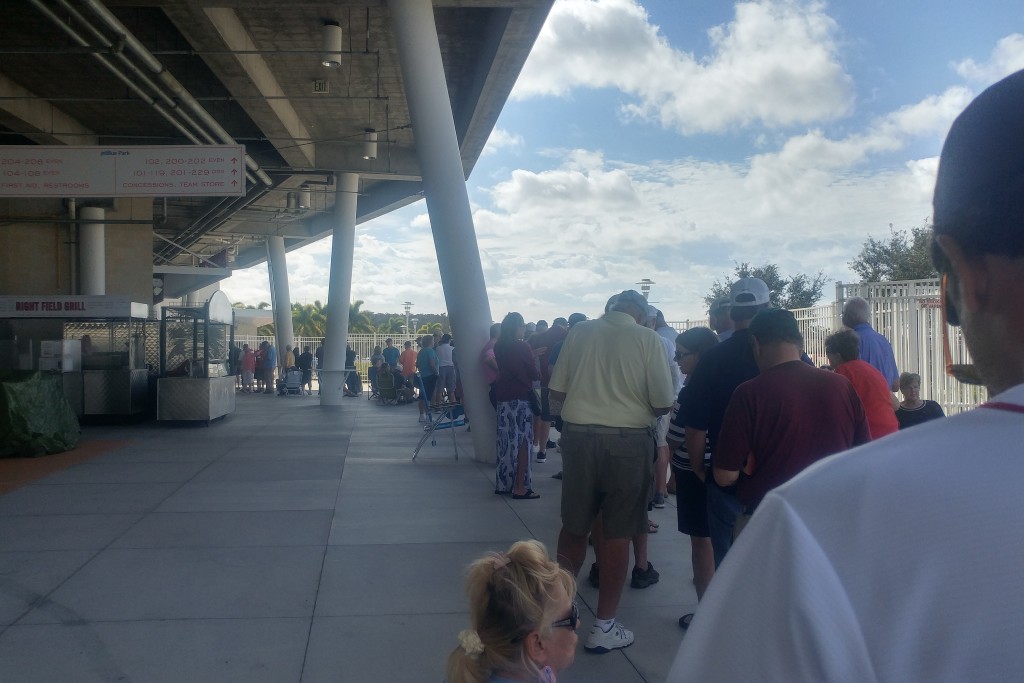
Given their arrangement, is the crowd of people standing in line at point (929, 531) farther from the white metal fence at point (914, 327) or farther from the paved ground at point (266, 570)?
the white metal fence at point (914, 327)

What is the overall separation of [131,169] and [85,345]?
17.9 feet

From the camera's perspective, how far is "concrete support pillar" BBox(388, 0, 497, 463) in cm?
1170

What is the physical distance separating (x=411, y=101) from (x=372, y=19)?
12.0 ft

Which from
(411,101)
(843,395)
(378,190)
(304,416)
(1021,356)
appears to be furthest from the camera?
(378,190)

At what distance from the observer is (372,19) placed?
48.9 ft

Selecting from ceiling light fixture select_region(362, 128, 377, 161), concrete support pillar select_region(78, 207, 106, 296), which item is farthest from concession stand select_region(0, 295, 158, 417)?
ceiling light fixture select_region(362, 128, 377, 161)

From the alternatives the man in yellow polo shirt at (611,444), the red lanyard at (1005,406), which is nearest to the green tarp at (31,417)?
the man in yellow polo shirt at (611,444)

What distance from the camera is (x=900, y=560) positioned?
789mm

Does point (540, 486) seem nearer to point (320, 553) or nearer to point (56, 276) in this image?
point (320, 553)

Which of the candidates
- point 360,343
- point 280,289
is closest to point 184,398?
point 280,289

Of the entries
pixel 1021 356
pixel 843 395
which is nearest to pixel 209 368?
pixel 843 395

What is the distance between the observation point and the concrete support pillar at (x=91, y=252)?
21.8m

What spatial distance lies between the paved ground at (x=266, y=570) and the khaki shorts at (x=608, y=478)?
0.68 metres

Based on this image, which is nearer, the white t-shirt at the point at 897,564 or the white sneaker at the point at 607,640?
the white t-shirt at the point at 897,564
